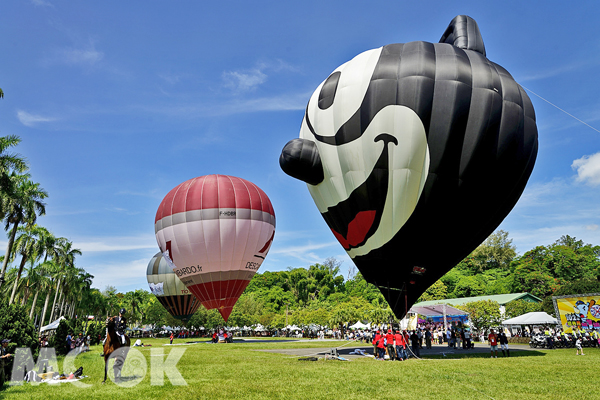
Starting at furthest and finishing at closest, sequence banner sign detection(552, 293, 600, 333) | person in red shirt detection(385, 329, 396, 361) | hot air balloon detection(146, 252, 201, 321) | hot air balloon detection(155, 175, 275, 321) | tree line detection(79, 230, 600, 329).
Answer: hot air balloon detection(146, 252, 201, 321), tree line detection(79, 230, 600, 329), hot air balloon detection(155, 175, 275, 321), banner sign detection(552, 293, 600, 333), person in red shirt detection(385, 329, 396, 361)

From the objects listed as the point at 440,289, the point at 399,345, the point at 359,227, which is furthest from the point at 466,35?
the point at 440,289

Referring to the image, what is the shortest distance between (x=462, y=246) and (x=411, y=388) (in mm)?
7351

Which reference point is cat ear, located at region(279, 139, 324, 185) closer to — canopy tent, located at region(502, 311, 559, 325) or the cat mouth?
the cat mouth

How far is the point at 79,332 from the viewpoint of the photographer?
1506 inches

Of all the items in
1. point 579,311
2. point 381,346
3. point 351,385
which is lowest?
point 351,385

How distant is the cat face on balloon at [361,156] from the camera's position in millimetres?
14352

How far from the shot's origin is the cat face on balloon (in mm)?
14352

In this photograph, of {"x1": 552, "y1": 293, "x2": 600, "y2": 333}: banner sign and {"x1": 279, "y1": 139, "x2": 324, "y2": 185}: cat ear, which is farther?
{"x1": 552, "y1": 293, "x2": 600, "y2": 333}: banner sign

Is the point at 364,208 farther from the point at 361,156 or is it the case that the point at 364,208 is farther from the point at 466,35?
the point at 466,35

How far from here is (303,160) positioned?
16328 mm

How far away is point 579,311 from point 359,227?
25587 millimetres

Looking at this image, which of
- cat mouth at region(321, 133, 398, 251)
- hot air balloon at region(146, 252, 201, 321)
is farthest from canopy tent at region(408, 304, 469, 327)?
cat mouth at region(321, 133, 398, 251)

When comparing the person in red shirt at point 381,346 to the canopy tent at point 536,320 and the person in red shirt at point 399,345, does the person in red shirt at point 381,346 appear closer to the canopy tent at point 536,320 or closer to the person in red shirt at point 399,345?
the person in red shirt at point 399,345

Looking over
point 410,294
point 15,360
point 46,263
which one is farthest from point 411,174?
point 46,263
